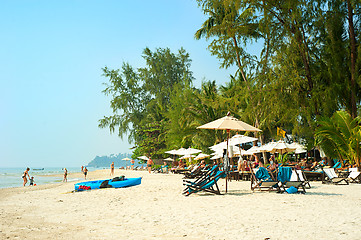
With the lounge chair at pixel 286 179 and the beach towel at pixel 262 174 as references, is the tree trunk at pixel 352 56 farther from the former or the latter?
the beach towel at pixel 262 174

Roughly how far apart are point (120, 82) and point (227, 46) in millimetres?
27006

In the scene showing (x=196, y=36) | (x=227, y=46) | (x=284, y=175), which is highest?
(x=196, y=36)

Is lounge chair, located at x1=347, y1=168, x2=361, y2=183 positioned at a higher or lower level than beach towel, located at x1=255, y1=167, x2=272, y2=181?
lower

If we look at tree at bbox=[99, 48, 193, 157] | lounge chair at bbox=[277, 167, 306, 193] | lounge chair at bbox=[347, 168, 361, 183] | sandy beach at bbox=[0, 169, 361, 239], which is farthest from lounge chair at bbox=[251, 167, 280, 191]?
tree at bbox=[99, 48, 193, 157]

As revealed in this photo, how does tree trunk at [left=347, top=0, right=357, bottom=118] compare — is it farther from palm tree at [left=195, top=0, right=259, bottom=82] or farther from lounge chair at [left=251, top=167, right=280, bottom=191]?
lounge chair at [left=251, top=167, right=280, bottom=191]

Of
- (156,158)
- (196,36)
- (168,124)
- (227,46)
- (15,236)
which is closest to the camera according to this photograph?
(15,236)

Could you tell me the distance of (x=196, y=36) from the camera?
28219 mm

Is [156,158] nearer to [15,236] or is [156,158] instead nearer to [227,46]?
[227,46]

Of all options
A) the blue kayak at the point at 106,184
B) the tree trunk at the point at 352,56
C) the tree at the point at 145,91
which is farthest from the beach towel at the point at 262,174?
the tree at the point at 145,91

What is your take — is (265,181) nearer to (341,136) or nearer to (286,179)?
(286,179)

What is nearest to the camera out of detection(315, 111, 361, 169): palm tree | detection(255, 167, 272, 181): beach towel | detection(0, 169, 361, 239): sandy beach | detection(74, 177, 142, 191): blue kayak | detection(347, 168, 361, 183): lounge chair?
detection(0, 169, 361, 239): sandy beach

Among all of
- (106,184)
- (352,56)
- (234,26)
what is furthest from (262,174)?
(234,26)

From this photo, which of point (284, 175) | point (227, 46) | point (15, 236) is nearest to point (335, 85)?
point (227, 46)

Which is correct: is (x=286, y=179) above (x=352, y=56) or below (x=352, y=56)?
below
